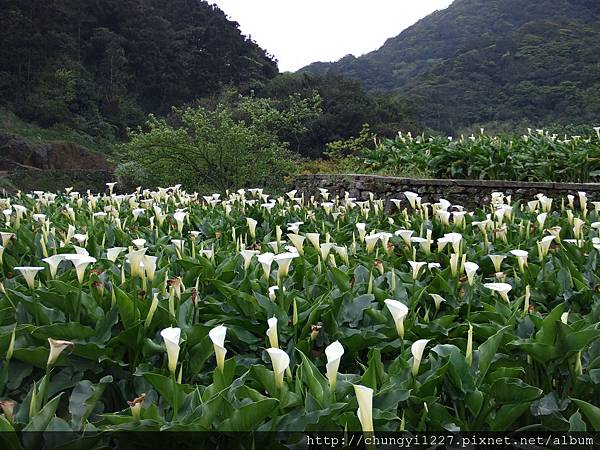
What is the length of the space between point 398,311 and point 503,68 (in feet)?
98.2

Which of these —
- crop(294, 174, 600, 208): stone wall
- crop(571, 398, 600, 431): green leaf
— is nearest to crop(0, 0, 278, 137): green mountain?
crop(294, 174, 600, 208): stone wall

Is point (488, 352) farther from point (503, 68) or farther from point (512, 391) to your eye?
point (503, 68)

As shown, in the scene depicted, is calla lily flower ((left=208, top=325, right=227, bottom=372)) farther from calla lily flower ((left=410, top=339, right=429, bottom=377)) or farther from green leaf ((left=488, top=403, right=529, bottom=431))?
green leaf ((left=488, top=403, right=529, bottom=431))

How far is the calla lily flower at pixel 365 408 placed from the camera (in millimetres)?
1217

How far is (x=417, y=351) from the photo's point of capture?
1.47 meters

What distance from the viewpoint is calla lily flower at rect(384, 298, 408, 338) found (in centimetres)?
161

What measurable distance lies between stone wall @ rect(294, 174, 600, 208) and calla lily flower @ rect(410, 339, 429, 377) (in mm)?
5784

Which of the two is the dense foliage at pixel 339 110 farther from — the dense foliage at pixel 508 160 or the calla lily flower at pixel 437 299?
the calla lily flower at pixel 437 299

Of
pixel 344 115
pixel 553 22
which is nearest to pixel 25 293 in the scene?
pixel 344 115

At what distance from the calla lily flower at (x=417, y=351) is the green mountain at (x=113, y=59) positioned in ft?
82.7

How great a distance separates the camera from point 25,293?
200 centimetres

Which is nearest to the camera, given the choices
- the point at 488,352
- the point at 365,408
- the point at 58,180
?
the point at 365,408

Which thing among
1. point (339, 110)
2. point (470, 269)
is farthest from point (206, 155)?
point (339, 110)

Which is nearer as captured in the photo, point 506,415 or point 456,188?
point 506,415
